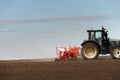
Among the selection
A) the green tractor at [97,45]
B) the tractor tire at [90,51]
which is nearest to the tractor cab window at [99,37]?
the green tractor at [97,45]

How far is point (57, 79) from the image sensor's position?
15523 millimetres

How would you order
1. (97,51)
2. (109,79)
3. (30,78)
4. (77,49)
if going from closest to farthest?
(109,79) → (30,78) → (97,51) → (77,49)

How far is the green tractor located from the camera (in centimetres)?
2942

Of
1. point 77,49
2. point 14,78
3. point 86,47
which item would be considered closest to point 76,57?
point 77,49

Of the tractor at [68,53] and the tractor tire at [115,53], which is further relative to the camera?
the tractor at [68,53]

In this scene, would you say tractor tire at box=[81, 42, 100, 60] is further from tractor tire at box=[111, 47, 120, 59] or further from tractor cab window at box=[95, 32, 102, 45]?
tractor tire at box=[111, 47, 120, 59]

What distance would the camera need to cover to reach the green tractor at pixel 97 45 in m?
29.4

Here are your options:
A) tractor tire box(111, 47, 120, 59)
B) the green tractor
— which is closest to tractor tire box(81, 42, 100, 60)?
the green tractor

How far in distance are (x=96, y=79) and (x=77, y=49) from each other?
1832cm

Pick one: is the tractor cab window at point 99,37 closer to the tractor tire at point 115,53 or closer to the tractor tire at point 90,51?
the tractor tire at point 90,51

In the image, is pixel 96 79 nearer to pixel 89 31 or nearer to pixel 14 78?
pixel 14 78

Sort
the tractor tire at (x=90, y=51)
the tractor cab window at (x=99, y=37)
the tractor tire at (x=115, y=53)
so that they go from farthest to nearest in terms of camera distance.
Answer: the tractor cab window at (x=99, y=37) < the tractor tire at (x=90, y=51) < the tractor tire at (x=115, y=53)

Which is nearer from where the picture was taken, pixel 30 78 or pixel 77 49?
pixel 30 78

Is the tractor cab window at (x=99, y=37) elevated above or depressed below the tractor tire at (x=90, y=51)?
above
